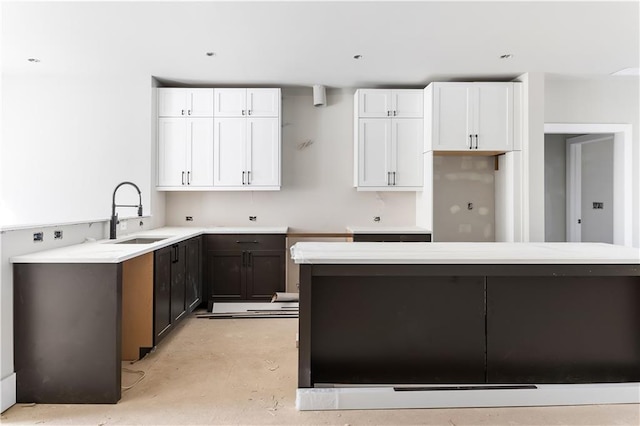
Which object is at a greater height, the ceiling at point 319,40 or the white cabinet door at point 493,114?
the ceiling at point 319,40

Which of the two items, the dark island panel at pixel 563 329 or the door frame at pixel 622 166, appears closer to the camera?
the dark island panel at pixel 563 329

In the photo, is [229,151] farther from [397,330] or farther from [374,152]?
[397,330]

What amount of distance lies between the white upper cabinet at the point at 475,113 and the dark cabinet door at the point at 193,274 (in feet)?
8.96

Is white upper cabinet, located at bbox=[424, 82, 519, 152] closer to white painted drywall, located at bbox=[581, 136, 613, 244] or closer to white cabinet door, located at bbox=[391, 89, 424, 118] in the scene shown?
white cabinet door, located at bbox=[391, 89, 424, 118]

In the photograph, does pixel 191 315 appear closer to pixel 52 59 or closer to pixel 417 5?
pixel 52 59

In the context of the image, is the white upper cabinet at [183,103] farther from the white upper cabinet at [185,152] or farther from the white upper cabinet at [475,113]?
the white upper cabinet at [475,113]

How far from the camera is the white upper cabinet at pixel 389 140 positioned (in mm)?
4852

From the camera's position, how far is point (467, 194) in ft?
17.0

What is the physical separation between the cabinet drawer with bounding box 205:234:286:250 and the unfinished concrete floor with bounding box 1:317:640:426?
1.61 meters

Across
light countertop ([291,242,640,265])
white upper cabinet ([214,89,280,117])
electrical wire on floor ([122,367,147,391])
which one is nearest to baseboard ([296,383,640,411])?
light countertop ([291,242,640,265])

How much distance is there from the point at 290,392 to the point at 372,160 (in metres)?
2.96

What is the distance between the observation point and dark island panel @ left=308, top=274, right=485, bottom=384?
2.46 m

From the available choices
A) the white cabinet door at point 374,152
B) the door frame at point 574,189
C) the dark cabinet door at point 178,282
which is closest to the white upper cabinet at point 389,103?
the white cabinet door at point 374,152

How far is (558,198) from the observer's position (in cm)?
648
